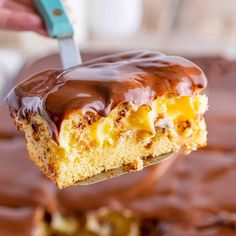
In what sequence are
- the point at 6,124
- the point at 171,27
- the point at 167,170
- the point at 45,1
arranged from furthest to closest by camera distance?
the point at 171,27 → the point at 6,124 → the point at 167,170 → the point at 45,1

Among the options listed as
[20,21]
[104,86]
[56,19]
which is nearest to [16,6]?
[20,21]

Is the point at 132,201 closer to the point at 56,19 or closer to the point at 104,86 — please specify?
the point at 56,19

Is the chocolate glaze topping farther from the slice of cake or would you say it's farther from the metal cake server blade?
the metal cake server blade

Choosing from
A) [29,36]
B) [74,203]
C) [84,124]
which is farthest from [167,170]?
[29,36]

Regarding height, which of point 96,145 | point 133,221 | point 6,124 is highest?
point 96,145

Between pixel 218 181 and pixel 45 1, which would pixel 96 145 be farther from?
pixel 218 181

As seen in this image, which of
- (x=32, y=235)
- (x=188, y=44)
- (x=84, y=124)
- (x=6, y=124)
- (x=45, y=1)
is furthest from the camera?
(x=188, y=44)

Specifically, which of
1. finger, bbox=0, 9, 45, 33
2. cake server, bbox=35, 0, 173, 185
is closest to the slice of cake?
cake server, bbox=35, 0, 173, 185
